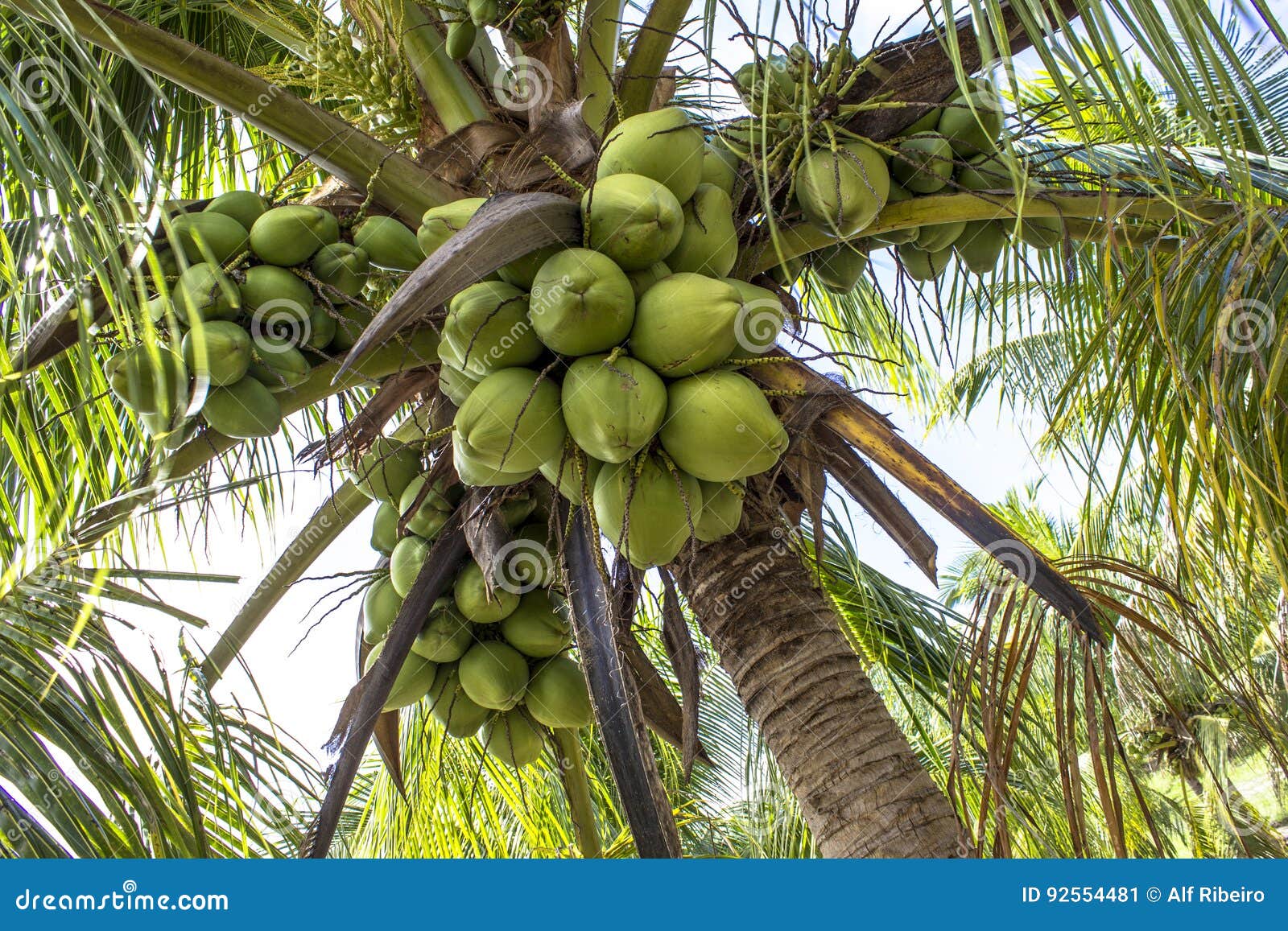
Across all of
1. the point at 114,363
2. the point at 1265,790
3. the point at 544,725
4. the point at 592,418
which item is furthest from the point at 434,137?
the point at 1265,790

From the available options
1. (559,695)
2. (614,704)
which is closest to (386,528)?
(559,695)

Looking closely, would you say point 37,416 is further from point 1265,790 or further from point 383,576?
point 1265,790

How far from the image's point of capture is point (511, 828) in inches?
150

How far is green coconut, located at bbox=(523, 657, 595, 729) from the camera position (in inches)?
79.9

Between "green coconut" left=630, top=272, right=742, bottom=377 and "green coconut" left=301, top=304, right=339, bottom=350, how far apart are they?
0.59 m

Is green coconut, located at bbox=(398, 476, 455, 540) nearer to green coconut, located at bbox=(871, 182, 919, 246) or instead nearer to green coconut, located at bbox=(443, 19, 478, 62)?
green coconut, located at bbox=(443, 19, 478, 62)

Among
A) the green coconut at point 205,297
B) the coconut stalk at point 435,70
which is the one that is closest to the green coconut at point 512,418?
the green coconut at point 205,297

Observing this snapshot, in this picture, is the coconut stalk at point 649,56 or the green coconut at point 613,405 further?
the coconut stalk at point 649,56

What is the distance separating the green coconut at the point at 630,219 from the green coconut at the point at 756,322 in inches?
4.7

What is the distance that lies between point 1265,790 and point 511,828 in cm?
1343

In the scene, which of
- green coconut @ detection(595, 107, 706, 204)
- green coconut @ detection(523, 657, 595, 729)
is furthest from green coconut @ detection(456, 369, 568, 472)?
green coconut @ detection(523, 657, 595, 729)

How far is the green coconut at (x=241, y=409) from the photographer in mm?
1655

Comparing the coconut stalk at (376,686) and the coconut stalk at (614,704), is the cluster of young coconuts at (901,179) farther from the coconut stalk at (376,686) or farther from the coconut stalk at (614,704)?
the coconut stalk at (376,686)

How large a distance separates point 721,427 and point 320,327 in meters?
0.74
